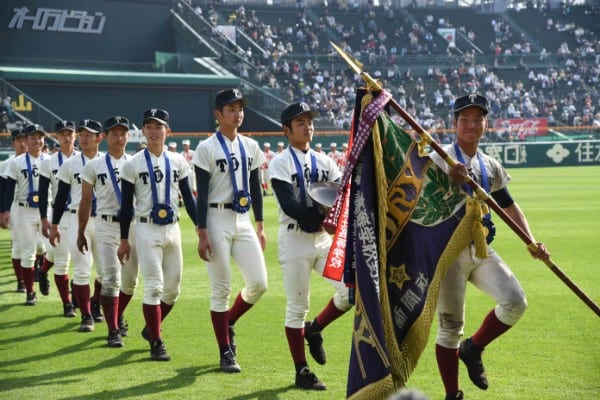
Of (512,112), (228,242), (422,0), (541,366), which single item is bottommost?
(541,366)

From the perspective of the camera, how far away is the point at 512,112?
52.8 metres

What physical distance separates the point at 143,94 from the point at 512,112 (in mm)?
23921

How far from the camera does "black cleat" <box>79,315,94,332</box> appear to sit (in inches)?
393

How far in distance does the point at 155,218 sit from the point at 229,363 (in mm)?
1681

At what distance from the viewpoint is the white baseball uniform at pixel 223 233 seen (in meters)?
8.00

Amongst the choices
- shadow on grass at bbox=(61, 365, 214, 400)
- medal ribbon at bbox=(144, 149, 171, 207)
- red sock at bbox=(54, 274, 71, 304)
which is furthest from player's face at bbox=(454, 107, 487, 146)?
red sock at bbox=(54, 274, 71, 304)

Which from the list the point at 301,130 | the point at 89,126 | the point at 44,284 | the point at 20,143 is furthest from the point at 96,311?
the point at 20,143

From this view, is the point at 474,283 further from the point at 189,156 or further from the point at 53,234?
the point at 189,156

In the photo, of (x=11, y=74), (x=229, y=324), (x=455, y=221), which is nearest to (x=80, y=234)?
(x=229, y=324)

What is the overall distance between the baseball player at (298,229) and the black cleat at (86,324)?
343 cm

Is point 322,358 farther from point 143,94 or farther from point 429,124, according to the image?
point 429,124

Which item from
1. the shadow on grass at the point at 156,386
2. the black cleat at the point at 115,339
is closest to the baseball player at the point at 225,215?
the shadow on grass at the point at 156,386

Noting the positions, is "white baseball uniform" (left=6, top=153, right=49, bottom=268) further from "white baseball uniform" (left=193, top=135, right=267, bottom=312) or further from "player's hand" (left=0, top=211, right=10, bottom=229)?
"white baseball uniform" (left=193, top=135, right=267, bottom=312)

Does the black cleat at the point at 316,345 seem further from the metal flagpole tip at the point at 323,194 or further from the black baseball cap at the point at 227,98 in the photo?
the black baseball cap at the point at 227,98
